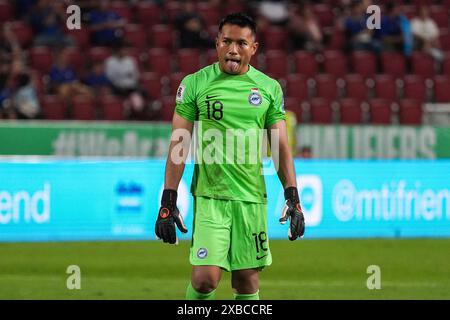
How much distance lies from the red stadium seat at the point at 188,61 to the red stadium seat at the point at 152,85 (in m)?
0.64

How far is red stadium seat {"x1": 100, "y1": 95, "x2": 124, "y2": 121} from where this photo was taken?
18.3m

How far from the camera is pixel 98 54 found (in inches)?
759

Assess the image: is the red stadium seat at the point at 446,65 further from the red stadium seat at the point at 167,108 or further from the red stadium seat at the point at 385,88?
the red stadium seat at the point at 167,108

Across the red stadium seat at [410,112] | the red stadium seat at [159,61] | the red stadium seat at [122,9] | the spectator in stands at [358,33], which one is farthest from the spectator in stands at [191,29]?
the red stadium seat at [410,112]

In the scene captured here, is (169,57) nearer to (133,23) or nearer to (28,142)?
(133,23)

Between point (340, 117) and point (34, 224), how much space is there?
22.8ft

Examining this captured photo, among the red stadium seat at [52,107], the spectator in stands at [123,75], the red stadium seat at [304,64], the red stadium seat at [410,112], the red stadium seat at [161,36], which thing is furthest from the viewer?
the red stadium seat at [304,64]

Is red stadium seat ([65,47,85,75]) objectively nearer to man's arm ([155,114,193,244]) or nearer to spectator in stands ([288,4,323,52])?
spectator in stands ([288,4,323,52])

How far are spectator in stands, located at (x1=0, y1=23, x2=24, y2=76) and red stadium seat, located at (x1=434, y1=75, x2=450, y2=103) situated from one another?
767 centimetres

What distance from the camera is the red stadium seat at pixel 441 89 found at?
66.5 ft

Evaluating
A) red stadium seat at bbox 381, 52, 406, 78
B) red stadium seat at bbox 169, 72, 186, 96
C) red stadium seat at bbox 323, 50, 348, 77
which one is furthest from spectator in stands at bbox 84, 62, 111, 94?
red stadium seat at bbox 381, 52, 406, 78

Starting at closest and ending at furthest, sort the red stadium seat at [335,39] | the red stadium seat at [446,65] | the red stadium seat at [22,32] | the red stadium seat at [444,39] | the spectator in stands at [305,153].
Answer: the spectator in stands at [305,153] < the red stadium seat at [22,32] < the red stadium seat at [335,39] < the red stadium seat at [446,65] < the red stadium seat at [444,39]

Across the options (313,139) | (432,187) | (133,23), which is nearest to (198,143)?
(432,187)
